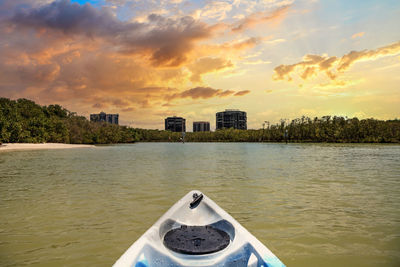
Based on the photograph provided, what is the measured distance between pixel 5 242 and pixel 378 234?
9.03m

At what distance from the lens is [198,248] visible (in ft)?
11.2

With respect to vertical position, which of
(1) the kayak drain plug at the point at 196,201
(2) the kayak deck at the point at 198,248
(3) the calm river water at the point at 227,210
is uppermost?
(1) the kayak drain plug at the point at 196,201

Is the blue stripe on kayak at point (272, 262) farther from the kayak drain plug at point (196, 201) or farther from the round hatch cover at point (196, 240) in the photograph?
the kayak drain plug at point (196, 201)

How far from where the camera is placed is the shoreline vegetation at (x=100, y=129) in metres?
67.1

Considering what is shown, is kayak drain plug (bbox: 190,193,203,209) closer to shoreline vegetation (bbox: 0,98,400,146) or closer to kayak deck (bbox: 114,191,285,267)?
kayak deck (bbox: 114,191,285,267)

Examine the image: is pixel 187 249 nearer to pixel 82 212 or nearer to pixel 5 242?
pixel 5 242

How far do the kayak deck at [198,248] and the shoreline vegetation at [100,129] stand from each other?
68793mm

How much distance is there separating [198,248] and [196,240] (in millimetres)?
218

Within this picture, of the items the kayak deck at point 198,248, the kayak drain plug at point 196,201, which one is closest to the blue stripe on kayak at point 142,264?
the kayak deck at point 198,248

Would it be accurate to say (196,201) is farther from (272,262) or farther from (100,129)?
(100,129)

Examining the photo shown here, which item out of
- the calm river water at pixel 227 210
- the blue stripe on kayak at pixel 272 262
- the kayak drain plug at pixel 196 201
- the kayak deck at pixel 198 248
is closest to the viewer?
the blue stripe on kayak at pixel 272 262

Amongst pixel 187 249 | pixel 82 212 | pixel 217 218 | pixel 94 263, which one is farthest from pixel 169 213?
pixel 82 212

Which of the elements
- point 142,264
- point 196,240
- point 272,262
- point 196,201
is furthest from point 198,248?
point 196,201

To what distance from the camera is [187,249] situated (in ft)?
11.1
